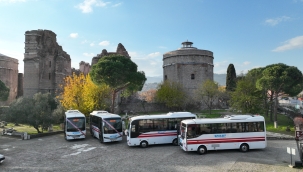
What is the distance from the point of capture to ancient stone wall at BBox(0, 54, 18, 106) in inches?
1897

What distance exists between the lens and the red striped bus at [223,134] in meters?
14.9

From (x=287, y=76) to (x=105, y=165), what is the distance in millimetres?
24063

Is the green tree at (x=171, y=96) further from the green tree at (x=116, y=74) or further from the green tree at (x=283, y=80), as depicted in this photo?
the green tree at (x=283, y=80)

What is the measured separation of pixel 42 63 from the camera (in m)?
40.7

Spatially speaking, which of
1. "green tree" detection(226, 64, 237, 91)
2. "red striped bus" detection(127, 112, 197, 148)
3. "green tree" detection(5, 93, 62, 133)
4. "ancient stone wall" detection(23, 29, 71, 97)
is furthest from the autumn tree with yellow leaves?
"green tree" detection(226, 64, 237, 91)

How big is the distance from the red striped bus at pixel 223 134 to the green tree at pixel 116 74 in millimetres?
14672

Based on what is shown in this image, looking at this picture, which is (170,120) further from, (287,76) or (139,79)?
(287,76)

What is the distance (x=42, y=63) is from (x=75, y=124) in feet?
83.1

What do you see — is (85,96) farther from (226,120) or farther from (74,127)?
(226,120)

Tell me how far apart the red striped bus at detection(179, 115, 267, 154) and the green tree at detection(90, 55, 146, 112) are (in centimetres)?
1467

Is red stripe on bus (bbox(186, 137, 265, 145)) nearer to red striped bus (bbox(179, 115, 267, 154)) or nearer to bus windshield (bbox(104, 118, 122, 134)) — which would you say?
red striped bus (bbox(179, 115, 267, 154))

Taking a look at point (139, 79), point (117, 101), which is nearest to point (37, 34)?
point (117, 101)

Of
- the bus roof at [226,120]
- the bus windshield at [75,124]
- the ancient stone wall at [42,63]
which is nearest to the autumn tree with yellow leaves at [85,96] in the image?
the bus windshield at [75,124]

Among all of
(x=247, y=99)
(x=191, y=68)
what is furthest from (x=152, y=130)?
(x=191, y=68)
